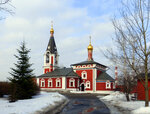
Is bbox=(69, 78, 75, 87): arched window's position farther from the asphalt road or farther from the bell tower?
the asphalt road

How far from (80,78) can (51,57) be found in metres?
10.2

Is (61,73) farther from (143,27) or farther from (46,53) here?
(143,27)

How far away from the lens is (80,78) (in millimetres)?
41656

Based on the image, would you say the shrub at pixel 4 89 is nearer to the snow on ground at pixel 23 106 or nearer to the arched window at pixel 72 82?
the snow on ground at pixel 23 106

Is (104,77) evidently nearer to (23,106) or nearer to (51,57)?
(51,57)

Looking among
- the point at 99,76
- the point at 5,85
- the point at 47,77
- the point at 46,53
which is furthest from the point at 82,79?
the point at 5,85

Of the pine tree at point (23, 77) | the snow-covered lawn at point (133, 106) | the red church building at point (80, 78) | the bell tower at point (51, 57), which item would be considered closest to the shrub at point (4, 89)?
the pine tree at point (23, 77)

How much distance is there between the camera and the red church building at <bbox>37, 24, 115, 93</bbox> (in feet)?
128

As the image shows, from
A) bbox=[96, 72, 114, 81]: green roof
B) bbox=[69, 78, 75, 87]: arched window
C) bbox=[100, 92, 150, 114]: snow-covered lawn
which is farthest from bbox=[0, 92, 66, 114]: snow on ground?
bbox=[69, 78, 75, 87]: arched window

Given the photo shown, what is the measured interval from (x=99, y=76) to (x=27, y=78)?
78.0ft

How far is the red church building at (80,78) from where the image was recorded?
38.9 meters

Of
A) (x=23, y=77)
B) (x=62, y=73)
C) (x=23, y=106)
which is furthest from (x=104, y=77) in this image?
(x=23, y=106)

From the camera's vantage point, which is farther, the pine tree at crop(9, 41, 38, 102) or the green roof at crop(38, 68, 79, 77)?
the green roof at crop(38, 68, 79, 77)

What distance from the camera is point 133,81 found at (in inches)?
693
